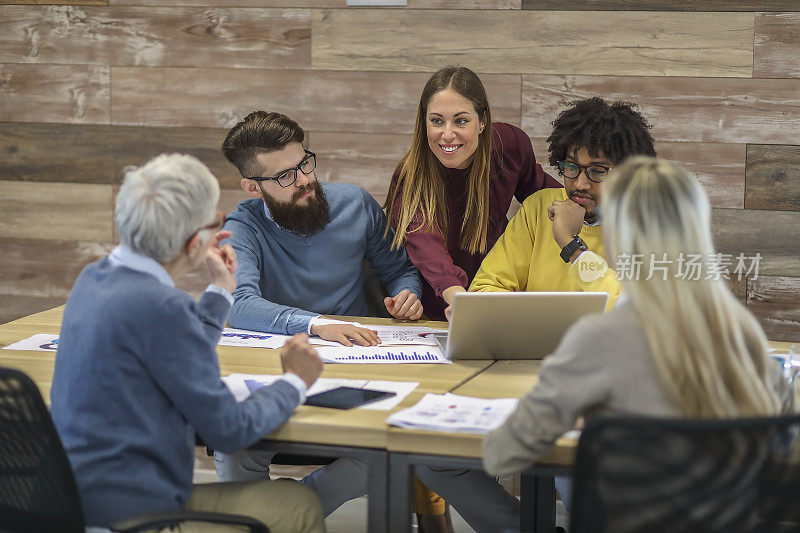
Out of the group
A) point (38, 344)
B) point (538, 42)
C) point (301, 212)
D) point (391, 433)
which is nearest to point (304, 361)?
point (391, 433)

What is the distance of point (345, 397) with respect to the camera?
1903 millimetres

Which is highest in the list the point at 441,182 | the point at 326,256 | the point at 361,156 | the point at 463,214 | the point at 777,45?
the point at 777,45

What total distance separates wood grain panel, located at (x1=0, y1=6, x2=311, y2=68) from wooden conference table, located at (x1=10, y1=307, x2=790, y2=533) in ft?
6.35

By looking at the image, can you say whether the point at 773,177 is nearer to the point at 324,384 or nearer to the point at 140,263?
the point at 324,384

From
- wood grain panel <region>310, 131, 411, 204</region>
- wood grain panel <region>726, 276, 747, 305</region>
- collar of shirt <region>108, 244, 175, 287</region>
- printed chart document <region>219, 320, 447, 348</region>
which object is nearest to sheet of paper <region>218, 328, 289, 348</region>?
printed chart document <region>219, 320, 447, 348</region>

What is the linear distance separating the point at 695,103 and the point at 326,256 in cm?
164

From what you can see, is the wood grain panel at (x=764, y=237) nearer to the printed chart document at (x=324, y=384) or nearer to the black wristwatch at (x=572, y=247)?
the black wristwatch at (x=572, y=247)

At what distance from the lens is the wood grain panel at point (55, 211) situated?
13.1ft

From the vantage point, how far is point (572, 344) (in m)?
1.44

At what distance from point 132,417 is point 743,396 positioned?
1.05 metres

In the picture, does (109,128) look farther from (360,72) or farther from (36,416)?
(36,416)

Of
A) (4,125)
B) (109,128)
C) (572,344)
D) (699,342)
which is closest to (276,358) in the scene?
(572,344)

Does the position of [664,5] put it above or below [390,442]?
above

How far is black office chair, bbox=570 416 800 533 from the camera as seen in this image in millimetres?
1250
